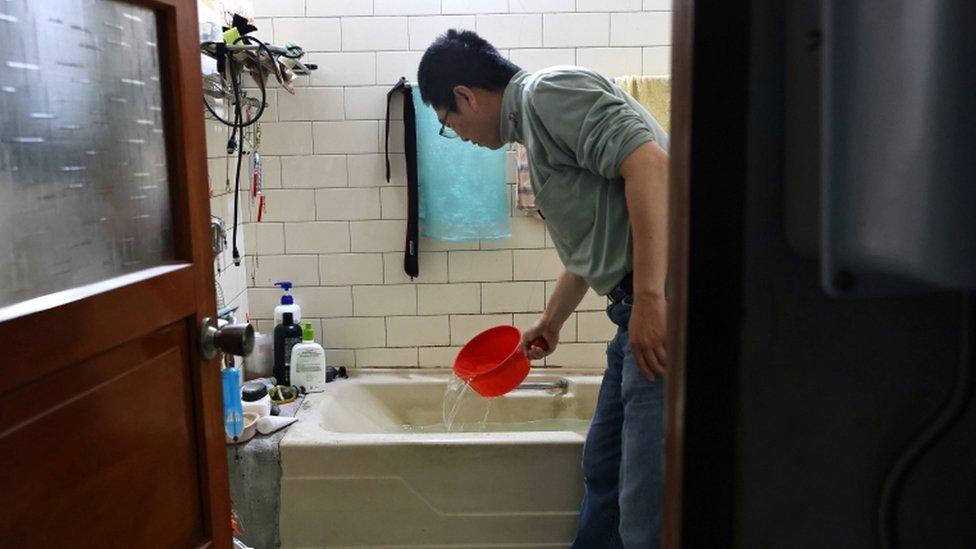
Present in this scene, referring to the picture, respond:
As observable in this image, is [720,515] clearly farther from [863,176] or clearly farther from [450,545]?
[450,545]

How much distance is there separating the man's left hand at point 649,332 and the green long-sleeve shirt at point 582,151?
0.58 ft

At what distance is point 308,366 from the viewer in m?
2.66

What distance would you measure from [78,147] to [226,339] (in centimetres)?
38

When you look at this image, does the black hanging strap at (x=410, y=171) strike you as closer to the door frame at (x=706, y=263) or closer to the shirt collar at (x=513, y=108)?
the shirt collar at (x=513, y=108)

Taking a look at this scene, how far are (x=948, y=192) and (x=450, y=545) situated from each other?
2018 millimetres

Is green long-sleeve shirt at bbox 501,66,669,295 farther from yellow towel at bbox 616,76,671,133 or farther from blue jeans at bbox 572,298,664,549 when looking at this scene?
yellow towel at bbox 616,76,671,133

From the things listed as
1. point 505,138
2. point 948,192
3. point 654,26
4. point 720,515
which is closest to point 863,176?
point 948,192

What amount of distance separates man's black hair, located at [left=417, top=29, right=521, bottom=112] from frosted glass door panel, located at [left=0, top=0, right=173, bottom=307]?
0.76 m

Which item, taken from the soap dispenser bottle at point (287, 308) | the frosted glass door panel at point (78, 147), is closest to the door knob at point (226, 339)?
the frosted glass door panel at point (78, 147)

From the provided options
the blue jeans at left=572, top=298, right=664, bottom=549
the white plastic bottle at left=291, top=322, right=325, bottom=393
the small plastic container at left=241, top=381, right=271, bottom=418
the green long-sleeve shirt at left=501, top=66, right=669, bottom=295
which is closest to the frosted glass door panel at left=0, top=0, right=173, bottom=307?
the green long-sleeve shirt at left=501, top=66, right=669, bottom=295

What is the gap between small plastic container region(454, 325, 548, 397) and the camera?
2023mm

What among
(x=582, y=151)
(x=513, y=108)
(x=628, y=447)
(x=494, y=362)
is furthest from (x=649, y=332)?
(x=494, y=362)

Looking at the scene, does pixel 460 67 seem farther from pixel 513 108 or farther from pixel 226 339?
pixel 226 339

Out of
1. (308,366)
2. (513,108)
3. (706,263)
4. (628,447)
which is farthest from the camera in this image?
(308,366)
